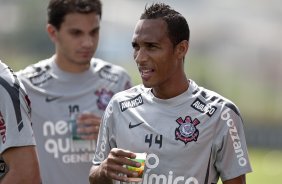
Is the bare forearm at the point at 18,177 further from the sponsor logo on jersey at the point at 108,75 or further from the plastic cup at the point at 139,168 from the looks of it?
the sponsor logo on jersey at the point at 108,75

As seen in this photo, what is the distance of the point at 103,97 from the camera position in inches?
286

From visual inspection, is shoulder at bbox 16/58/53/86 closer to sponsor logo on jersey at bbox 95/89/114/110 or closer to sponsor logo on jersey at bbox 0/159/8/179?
sponsor logo on jersey at bbox 95/89/114/110

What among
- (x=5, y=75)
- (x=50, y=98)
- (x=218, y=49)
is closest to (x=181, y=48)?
(x=5, y=75)

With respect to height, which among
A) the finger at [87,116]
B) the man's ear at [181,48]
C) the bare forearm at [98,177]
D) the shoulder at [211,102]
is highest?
the man's ear at [181,48]

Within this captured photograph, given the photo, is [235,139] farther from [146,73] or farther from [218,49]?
[218,49]

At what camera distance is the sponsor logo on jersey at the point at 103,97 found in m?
7.21

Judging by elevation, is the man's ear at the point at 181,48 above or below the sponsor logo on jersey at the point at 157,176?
above

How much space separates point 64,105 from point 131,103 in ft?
5.87

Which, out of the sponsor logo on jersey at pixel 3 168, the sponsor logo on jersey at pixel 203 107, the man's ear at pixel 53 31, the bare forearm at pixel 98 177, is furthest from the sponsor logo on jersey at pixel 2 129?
the man's ear at pixel 53 31

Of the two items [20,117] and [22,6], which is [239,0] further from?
[20,117]

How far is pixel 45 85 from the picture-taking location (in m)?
7.27

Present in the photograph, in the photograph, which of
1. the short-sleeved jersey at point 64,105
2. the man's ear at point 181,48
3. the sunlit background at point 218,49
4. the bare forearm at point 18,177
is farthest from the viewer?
the sunlit background at point 218,49

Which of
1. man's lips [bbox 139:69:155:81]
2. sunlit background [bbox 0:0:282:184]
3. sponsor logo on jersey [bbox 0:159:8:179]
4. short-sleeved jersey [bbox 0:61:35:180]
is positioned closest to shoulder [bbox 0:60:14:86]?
short-sleeved jersey [bbox 0:61:35:180]

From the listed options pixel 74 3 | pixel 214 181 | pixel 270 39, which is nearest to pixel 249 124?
pixel 270 39
